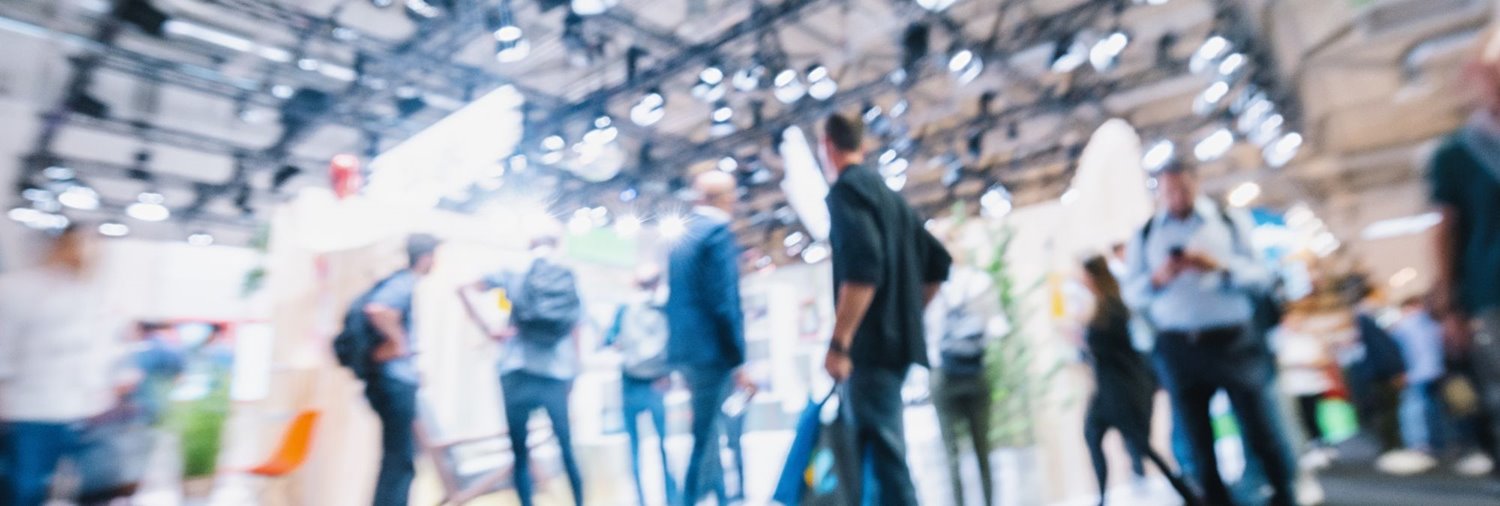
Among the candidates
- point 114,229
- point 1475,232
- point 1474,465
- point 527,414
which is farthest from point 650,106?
point 114,229

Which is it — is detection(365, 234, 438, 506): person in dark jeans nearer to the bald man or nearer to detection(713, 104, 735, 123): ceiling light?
the bald man

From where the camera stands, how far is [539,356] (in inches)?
106

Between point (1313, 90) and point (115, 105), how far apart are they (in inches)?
548

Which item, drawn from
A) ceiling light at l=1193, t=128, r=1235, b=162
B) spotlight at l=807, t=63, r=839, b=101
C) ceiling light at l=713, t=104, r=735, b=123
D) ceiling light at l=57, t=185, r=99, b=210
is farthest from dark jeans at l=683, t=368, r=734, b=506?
ceiling light at l=57, t=185, r=99, b=210

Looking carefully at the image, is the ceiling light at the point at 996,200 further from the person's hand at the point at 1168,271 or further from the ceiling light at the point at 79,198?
the ceiling light at the point at 79,198

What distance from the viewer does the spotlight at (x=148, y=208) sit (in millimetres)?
11148

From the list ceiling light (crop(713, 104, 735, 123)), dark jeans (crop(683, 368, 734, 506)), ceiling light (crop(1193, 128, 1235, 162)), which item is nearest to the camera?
dark jeans (crop(683, 368, 734, 506))

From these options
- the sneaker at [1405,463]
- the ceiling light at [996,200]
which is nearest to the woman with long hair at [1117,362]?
the sneaker at [1405,463]

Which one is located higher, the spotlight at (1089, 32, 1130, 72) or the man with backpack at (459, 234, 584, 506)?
the spotlight at (1089, 32, 1130, 72)

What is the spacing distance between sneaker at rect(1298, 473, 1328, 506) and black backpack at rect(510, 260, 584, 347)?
8.83ft

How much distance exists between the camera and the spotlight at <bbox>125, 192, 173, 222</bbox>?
11148 mm

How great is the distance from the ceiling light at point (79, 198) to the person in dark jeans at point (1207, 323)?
1262 cm

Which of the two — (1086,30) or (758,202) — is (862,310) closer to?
(1086,30)

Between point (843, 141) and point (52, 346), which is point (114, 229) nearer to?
point (52, 346)
